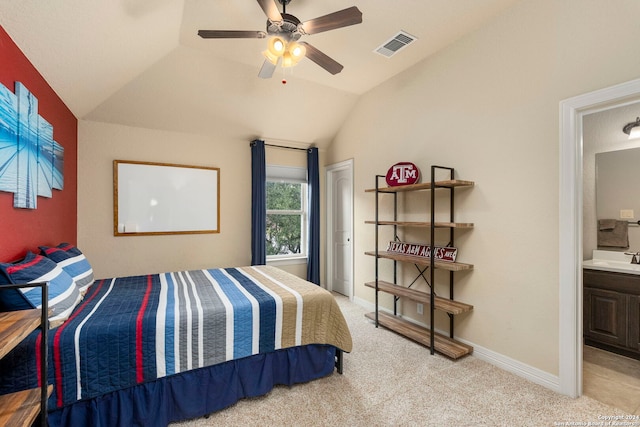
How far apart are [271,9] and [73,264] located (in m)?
2.43

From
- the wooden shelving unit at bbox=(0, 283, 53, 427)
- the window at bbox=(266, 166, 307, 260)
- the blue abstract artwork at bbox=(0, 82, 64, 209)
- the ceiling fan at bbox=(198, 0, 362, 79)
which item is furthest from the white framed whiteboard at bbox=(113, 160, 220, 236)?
the wooden shelving unit at bbox=(0, 283, 53, 427)

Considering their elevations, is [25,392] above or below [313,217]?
below

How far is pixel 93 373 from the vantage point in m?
1.59

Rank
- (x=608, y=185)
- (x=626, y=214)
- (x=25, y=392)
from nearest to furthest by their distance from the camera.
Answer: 1. (x=25, y=392)
2. (x=626, y=214)
3. (x=608, y=185)

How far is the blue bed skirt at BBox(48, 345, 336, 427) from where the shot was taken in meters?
1.61

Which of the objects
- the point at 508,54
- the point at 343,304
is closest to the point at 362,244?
the point at 343,304

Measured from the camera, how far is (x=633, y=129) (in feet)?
9.11

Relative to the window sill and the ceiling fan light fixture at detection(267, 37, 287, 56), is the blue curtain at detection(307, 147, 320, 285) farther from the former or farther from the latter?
the ceiling fan light fixture at detection(267, 37, 287, 56)

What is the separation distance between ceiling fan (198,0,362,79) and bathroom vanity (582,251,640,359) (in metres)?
3.04

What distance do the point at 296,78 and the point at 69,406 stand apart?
11.6 ft

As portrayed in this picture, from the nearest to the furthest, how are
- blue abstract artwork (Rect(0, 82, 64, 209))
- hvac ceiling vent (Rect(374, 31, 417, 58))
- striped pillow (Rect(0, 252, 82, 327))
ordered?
striped pillow (Rect(0, 252, 82, 327)) < blue abstract artwork (Rect(0, 82, 64, 209)) < hvac ceiling vent (Rect(374, 31, 417, 58))

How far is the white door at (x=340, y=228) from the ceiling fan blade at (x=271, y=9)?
2565mm

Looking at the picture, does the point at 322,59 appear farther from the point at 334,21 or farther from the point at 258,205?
the point at 258,205

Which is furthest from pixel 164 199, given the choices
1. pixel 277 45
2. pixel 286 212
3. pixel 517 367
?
pixel 517 367
